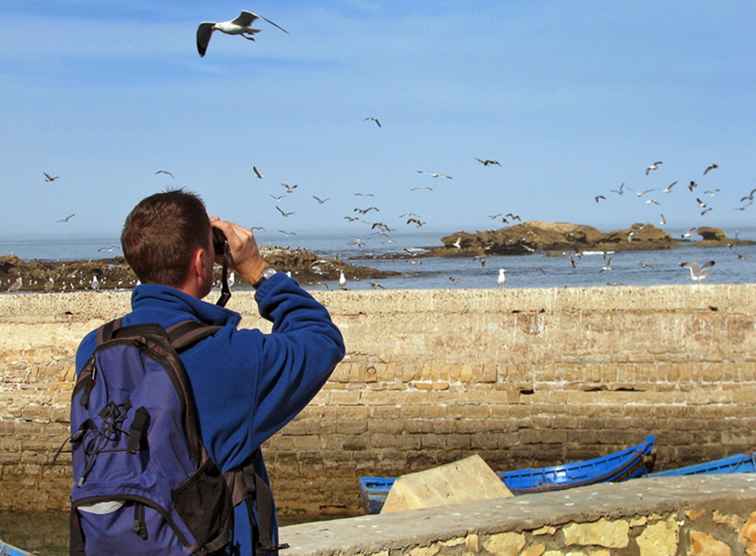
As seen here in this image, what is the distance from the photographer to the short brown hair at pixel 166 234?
226 centimetres

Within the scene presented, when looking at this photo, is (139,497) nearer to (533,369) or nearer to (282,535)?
(282,535)

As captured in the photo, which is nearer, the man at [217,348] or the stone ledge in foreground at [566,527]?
the man at [217,348]

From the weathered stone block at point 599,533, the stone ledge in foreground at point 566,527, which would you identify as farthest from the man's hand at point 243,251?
the weathered stone block at point 599,533

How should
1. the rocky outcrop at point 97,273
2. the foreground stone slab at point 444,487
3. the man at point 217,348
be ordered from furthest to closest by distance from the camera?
the rocky outcrop at point 97,273 < the foreground stone slab at point 444,487 < the man at point 217,348

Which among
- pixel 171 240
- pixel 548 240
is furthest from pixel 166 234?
pixel 548 240

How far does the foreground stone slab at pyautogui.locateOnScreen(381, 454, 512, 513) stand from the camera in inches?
197

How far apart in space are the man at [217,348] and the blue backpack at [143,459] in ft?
0.14

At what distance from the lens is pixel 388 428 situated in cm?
1226

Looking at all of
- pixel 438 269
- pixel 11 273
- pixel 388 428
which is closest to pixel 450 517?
pixel 388 428

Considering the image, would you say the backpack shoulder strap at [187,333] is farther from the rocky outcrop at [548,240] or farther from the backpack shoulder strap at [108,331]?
the rocky outcrop at [548,240]

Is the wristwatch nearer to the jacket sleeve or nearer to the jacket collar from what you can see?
the jacket sleeve

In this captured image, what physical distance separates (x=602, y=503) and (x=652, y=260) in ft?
180

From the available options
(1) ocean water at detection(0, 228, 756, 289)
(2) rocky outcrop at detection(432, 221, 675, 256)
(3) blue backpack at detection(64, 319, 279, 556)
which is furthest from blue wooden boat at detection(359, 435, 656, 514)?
(2) rocky outcrop at detection(432, 221, 675, 256)

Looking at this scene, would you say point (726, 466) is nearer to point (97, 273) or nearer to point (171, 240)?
point (171, 240)
